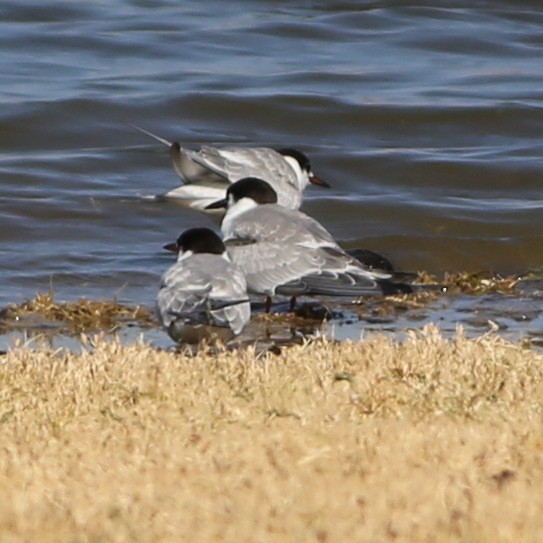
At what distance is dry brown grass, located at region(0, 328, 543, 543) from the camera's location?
409cm

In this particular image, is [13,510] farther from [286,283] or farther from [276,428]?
[286,283]

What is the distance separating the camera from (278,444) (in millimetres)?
4766

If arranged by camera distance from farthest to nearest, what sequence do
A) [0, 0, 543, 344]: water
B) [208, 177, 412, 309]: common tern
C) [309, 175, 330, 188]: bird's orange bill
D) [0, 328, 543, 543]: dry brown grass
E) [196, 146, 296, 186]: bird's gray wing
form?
1. [309, 175, 330, 188]: bird's orange bill
2. [196, 146, 296, 186]: bird's gray wing
3. [0, 0, 543, 344]: water
4. [208, 177, 412, 309]: common tern
5. [0, 328, 543, 543]: dry brown grass

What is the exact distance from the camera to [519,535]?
3975 mm

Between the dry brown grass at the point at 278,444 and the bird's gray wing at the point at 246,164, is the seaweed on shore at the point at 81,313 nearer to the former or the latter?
the dry brown grass at the point at 278,444

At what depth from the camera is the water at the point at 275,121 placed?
1012 cm

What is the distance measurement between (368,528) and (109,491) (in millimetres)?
769

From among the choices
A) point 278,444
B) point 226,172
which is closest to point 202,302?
point 278,444

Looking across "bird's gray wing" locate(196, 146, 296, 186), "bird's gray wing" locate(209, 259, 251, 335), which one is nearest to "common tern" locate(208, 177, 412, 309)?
"bird's gray wing" locate(209, 259, 251, 335)

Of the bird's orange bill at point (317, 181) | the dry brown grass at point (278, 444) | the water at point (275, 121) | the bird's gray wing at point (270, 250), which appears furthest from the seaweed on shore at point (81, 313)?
the bird's orange bill at point (317, 181)

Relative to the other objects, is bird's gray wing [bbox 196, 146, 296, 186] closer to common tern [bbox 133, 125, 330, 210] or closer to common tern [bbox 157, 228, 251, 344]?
common tern [bbox 133, 125, 330, 210]

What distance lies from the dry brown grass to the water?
292 centimetres

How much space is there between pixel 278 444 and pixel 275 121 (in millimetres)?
8978

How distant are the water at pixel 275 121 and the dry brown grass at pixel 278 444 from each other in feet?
9.59
